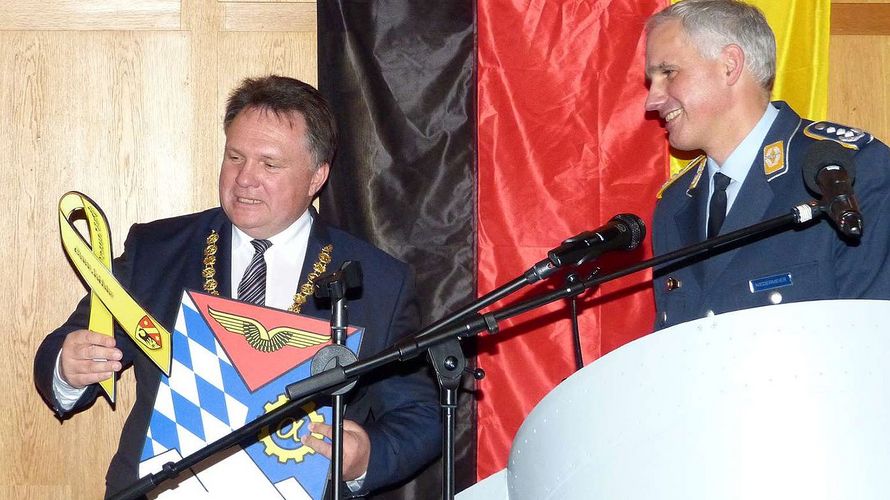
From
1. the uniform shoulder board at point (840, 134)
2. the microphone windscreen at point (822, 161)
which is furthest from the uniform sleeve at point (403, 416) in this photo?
the microphone windscreen at point (822, 161)

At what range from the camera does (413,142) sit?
3041 mm

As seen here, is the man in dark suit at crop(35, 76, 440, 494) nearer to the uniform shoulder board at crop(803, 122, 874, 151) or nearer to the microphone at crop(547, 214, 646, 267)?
the microphone at crop(547, 214, 646, 267)

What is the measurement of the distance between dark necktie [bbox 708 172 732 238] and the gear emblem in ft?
3.72

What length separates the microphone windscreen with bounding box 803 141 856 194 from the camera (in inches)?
70.8

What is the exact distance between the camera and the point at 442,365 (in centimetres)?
174

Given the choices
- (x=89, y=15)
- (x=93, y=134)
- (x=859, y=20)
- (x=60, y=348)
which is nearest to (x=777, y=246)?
(x=859, y=20)

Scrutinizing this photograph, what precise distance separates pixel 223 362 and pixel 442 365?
0.91 meters

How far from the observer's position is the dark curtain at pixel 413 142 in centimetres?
301

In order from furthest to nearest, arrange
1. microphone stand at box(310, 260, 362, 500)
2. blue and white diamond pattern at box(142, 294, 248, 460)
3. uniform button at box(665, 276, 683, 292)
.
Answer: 1. uniform button at box(665, 276, 683, 292)
2. blue and white diamond pattern at box(142, 294, 248, 460)
3. microphone stand at box(310, 260, 362, 500)

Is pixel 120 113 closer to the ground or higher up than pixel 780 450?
higher up

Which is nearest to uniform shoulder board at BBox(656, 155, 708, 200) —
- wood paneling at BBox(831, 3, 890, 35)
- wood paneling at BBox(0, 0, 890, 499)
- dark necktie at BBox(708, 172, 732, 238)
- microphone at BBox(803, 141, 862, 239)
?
dark necktie at BBox(708, 172, 732, 238)

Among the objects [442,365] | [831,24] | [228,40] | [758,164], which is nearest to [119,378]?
[228,40]

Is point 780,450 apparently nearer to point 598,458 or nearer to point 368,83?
point 598,458

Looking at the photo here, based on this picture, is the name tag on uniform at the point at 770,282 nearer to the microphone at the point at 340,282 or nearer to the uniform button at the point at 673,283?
the uniform button at the point at 673,283
